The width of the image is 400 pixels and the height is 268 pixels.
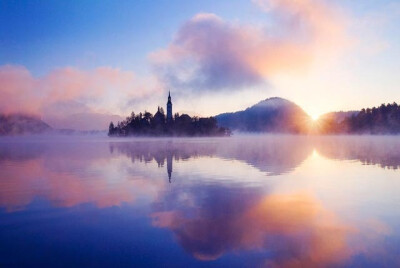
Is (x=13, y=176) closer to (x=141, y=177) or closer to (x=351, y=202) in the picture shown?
(x=141, y=177)

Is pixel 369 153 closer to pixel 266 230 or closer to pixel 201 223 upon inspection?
pixel 266 230

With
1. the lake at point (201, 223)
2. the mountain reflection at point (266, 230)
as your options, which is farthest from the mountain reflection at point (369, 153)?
the mountain reflection at point (266, 230)

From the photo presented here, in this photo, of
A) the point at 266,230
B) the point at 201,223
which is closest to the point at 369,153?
the point at 266,230

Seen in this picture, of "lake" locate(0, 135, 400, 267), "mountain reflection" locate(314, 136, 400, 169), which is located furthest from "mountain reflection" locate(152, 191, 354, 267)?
"mountain reflection" locate(314, 136, 400, 169)

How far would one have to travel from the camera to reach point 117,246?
1136cm

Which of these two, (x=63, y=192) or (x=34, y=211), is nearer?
(x=34, y=211)

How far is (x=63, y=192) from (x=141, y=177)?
7.96m

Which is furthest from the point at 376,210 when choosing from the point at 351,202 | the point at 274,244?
the point at 274,244

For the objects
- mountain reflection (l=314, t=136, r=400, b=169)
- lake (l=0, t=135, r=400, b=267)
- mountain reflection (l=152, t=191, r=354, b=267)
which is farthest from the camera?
mountain reflection (l=314, t=136, r=400, b=169)

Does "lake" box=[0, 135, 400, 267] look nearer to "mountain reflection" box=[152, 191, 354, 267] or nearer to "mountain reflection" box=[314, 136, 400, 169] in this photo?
"mountain reflection" box=[152, 191, 354, 267]

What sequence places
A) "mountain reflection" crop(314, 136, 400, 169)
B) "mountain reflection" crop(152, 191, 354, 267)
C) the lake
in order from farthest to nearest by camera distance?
1. "mountain reflection" crop(314, 136, 400, 169)
2. "mountain reflection" crop(152, 191, 354, 267)
3. the lake

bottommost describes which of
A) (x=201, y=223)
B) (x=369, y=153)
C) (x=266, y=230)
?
(x=369, y=153)

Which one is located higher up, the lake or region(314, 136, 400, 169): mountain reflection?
the lake

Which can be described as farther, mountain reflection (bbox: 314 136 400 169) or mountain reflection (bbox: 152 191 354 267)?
mountain reflection (bbox: 314 136 400 169)
